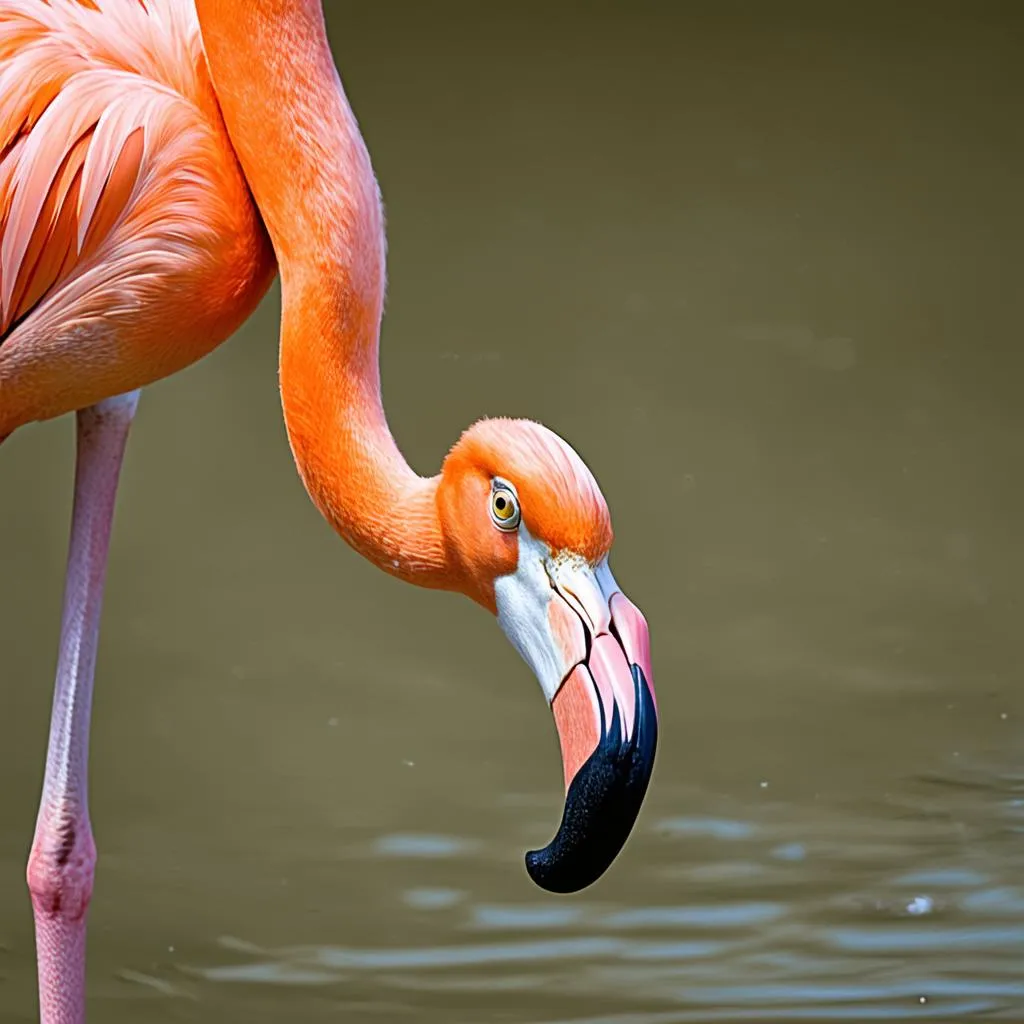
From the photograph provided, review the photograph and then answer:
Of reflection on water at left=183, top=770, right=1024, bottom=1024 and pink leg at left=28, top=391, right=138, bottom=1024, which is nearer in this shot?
pink leg at left=28, top=391, right=138, bottom=1024

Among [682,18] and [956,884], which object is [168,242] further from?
[682,18]

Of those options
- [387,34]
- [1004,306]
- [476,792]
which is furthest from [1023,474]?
[387,34]

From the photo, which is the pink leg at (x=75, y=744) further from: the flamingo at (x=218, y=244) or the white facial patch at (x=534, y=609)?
the white facial patch at (x=534, y=609)

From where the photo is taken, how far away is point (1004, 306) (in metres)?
4.14

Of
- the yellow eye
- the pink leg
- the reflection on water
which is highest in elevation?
the yellow eye

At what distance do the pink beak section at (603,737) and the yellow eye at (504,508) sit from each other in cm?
8

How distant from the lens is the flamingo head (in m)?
1.42

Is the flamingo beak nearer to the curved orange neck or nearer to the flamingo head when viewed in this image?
the flamingo head

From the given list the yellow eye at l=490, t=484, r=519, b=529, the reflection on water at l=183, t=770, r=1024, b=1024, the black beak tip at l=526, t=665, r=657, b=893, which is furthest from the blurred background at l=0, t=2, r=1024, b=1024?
the yellow eye at l=490, t=484, r=519, b=529

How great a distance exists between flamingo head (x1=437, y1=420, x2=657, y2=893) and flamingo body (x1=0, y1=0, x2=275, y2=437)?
13.4 inches

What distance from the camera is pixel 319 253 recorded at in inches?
64.4

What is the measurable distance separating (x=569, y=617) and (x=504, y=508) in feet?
0.34

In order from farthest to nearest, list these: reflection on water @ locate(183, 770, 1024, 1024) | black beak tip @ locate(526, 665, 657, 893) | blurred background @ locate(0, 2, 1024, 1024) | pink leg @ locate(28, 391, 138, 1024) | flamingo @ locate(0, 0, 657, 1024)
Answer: blurred background @ locate(0, 2, 1024, 1024) < reflection on water @ locate(183, 770, 1024, 1024) < pink leg @ locate(28, 391, 138, 1024) < flamingo @ locate(0, 0, 657, 1024) < black beak tip @ locate(526, 665, 657, 893)

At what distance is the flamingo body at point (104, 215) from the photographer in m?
1.65
